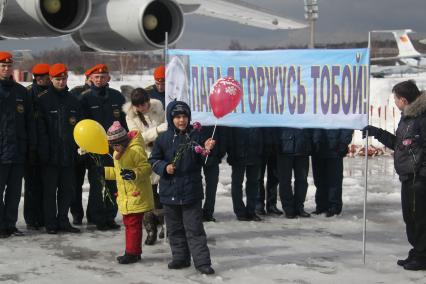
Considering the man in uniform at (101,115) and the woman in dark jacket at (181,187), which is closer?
the woman in dark jacket at (181,187)

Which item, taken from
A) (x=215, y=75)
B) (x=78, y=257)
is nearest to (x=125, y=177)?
(x=78, y=257)

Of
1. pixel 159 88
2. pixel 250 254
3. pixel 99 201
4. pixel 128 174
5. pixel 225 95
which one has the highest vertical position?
pixel 159 88

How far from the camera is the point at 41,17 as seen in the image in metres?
6.74

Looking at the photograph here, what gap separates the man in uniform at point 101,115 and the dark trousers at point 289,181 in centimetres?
227

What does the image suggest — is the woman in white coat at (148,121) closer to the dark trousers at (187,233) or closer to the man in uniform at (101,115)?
the man in uniform at (101,115)

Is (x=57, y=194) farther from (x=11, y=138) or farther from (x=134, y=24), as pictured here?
(x=134, y=24)

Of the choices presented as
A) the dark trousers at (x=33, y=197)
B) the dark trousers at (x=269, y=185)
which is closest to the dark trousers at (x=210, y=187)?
the dark trousers at (x=269, y=185)

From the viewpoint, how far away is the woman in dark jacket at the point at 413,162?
239 inches

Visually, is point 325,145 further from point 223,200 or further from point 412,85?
point 412,85

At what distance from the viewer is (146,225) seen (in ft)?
23.6

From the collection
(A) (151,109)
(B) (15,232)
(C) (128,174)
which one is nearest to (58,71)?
(A) (151,109)

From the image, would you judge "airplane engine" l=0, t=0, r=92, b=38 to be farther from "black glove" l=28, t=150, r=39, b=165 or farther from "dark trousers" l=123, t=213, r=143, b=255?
"dark trousers" l=123, t=213, r=143, b=255

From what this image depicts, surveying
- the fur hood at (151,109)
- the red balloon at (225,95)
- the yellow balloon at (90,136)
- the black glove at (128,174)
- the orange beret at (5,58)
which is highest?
the orange beret at (5,58)

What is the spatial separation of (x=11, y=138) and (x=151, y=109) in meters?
1.61
